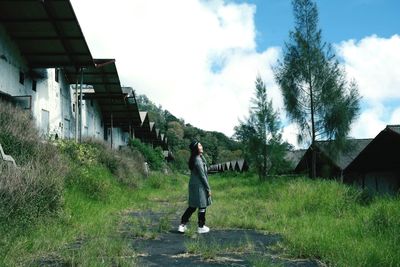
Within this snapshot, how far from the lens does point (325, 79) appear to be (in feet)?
80.0

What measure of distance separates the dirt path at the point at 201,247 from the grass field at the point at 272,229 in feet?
0.42

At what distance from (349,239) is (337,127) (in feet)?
60.3

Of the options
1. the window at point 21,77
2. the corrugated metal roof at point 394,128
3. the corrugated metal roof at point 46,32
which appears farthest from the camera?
the window at point 21,77

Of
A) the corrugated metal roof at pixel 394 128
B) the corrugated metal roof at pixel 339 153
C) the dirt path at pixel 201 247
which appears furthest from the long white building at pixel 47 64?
the corrugated metal roof at pixel 394 128

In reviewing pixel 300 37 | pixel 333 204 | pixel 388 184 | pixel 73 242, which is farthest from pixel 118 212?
pixel 300 37

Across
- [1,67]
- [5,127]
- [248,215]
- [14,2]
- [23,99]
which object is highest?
[14,2]

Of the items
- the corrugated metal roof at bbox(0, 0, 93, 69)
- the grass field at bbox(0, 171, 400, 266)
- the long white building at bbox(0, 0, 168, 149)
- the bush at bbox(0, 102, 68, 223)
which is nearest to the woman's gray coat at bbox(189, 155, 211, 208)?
the grass field at bbox(0, 171, 400, 266)

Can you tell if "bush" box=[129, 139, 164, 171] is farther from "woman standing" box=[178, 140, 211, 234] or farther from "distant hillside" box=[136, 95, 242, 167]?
"distant hillside" box=[136, 95, 242, 167]

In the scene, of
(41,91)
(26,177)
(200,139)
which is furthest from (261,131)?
(200,139)

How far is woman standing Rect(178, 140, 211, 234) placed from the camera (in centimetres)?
844

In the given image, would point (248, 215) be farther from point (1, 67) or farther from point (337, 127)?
point (337, 127)

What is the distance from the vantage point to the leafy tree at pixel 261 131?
31.4 m

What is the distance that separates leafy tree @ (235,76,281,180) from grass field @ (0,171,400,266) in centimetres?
1849

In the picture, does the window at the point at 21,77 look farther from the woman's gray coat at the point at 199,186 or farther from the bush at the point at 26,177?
the woman's gray coat at the point at 199,186
